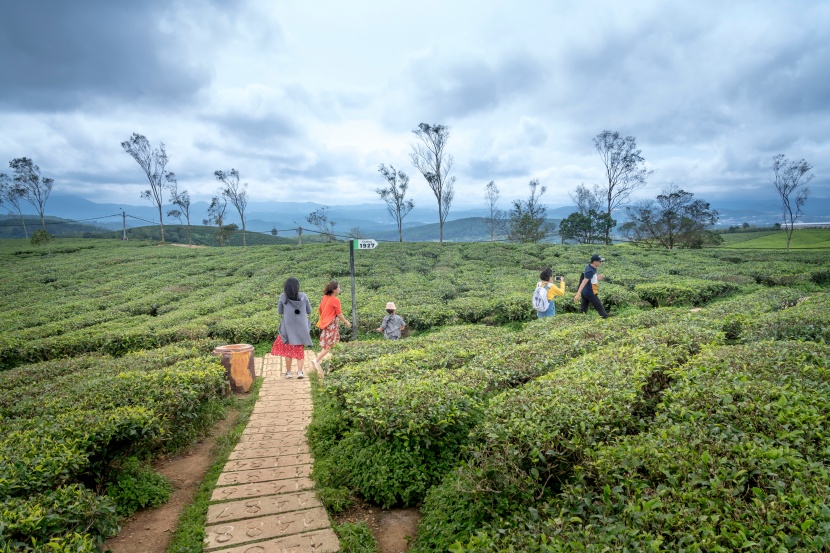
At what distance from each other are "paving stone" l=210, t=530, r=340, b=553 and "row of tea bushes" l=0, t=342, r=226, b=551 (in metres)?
1.16

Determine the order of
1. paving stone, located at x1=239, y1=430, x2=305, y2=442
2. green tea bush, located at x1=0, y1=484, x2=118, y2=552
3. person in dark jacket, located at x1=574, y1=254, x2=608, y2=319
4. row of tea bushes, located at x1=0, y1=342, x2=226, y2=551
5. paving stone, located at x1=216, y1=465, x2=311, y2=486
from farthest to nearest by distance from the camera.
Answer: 1. person in dark jacket, located at x1=574, y1=254, x2=608, y2=319
2. paving stone, located at x1=239, y1=430, x2=305, y2=442
3. paving stone, located at x1=216, y1=465, x2=311, y2=486
4. row of tea bushes, located at x1=0, y1=342, x2=226, y2=551
5. green tea bush, located at x1=0, y1=484, x2=118, y2=552

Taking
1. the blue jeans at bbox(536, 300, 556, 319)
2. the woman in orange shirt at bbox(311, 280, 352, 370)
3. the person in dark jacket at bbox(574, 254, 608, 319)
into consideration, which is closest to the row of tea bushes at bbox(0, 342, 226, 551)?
the woman in orange shirt at bbox(311, 280, 352, 370)

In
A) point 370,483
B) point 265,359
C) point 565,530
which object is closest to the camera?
point 565,530

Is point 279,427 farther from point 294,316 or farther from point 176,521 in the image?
point 294,316

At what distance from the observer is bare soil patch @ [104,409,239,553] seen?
394cm

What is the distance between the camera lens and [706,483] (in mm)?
2840

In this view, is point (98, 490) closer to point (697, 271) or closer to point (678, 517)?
point (678, 517)

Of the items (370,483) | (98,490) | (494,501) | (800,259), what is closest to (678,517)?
(494,501)

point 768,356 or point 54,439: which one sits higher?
point 768,356

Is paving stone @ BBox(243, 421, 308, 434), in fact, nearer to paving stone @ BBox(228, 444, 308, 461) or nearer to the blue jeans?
paving stone @ BBox(228, 444, 308, 461)

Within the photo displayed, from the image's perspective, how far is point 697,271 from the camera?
1919 centimetres

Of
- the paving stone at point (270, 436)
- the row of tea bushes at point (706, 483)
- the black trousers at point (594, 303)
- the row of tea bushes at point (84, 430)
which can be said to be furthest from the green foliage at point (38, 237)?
the row of tea bushes at point (706, 483)

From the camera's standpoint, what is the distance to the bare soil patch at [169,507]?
12.9ft

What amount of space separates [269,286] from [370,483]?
15.3 m
